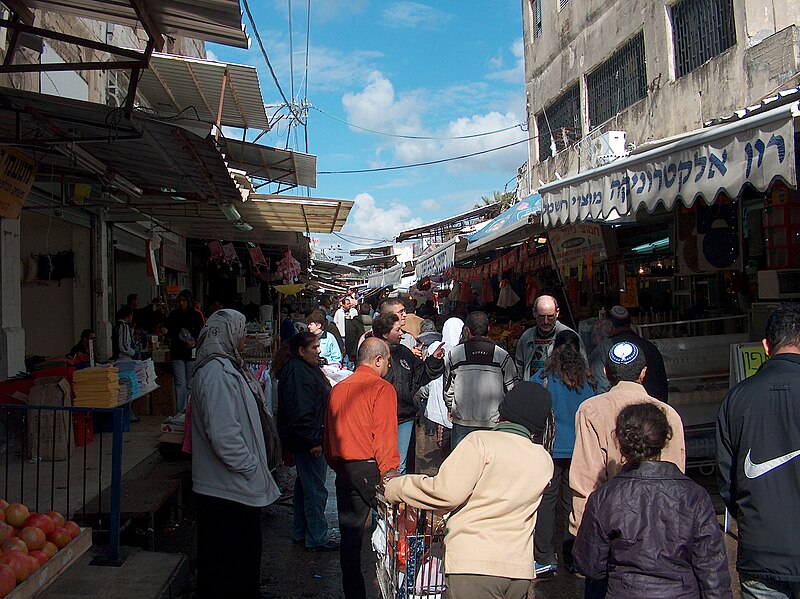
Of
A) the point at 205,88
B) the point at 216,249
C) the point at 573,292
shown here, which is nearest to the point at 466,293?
the point at 573,292

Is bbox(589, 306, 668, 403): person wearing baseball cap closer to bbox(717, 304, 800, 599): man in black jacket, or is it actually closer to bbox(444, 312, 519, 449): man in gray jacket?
bbox(444, 312, 519, 449): man in gray jacket

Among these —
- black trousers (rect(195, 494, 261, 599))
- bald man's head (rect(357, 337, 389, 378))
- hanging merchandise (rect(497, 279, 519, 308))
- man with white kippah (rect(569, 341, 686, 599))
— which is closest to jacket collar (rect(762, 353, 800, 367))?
man with white kippah (rect(569, 341, 686, 599))

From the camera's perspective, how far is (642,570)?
8.60 feet

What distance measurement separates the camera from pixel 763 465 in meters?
3.02

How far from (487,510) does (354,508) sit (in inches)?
68.3

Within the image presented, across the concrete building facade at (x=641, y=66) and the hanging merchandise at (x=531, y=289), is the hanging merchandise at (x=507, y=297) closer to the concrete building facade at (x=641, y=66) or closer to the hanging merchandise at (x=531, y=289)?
the hanging merchandise at (x=531, y=289)

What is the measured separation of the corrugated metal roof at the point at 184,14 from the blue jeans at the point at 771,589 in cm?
422

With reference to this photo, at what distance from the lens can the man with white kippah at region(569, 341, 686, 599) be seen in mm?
3680

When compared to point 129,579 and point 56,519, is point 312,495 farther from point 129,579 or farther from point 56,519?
point 56,519

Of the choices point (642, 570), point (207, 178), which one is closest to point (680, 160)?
point (642, 570)

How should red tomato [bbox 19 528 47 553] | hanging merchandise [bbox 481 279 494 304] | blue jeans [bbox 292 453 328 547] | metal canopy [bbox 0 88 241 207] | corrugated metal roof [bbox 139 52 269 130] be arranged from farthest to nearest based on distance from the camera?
hanging merchandise [bbox 481 279 494 304] < corrugated metal roof [bbox 139 52 269 130] < blue jeans [bbox 292 453 328 547] < metal canopy [bbox 0 88 241 207] < red tomato [bbox 19 528 47 553]

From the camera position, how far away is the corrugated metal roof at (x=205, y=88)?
7750mm

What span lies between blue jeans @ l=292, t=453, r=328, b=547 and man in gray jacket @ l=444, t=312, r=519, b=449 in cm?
124

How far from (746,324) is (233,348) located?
583 centimetres
